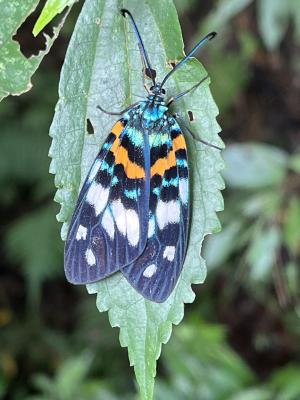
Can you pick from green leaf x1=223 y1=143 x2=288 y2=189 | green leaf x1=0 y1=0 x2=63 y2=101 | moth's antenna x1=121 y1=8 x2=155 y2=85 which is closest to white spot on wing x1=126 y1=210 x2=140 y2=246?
moth's antenna x1=121 y1=8 x2=155 y2=85

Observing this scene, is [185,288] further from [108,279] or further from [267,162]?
[267,162]

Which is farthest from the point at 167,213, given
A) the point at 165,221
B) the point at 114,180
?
the point at 114,180

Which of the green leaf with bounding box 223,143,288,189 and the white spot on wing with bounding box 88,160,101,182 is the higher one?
the white spot on wing with bounding box 88,160,101,182

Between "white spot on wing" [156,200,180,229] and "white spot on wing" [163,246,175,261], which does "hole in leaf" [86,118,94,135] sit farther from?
"white spot on wing" [163,246,175,261]

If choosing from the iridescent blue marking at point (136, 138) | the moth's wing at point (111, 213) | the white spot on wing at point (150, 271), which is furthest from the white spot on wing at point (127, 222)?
the iridescent blue marking at point (136, 138)

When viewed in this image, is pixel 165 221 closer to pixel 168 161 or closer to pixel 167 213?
pixel 167 213

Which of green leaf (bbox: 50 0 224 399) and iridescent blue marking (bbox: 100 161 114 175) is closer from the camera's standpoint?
green leaf (bbox: 50 0 224 399)

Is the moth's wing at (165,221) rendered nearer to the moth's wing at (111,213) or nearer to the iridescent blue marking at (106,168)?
the moth's wing at (111,213)
